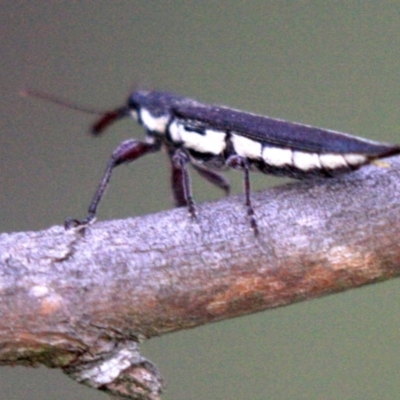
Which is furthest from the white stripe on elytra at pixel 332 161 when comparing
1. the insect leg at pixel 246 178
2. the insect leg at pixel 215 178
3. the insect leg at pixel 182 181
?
the insect leg at pixel 215 178

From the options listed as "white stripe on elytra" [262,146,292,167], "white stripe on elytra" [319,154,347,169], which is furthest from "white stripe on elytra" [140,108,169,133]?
"white stripe on elytra" [319,154,347,169]

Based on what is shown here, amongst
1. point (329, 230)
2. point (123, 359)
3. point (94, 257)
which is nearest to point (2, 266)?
point (94, 257)

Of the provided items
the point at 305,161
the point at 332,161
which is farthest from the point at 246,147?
the point at 332,161

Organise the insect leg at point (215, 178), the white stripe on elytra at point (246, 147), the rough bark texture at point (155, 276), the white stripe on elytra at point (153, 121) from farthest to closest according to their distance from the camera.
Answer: the insect leg at point (215, 178), the white stripe on elytra at point (153, 121), the white stripe on elytra at point (246, 147), the rough bark texture at point (155, 276)

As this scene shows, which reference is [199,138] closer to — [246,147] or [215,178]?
[246,147]

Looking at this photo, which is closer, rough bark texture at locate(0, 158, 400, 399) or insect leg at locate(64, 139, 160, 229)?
rough bark texture at locate(0, 158, 400, 399)

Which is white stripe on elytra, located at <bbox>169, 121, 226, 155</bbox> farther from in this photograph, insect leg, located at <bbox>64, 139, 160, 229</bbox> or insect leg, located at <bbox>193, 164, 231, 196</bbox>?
insect leg, located at <bbox>193, 164, 231, 196</bbox>

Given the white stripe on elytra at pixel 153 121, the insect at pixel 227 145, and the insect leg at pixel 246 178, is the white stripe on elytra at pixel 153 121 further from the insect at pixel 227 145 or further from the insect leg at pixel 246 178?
the insect leg at pixel 246 178
